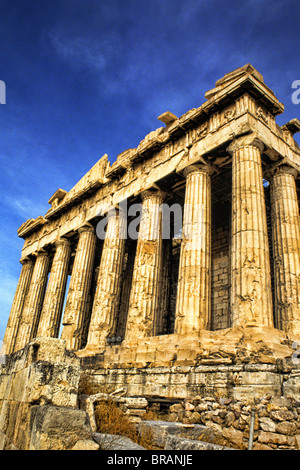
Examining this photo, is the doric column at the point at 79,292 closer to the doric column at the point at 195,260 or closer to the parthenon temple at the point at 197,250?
the parthenon temple at the point at 197,250

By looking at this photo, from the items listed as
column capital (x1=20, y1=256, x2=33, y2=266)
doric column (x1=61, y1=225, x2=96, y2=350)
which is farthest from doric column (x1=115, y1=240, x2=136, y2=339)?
column capital (x1=20, y1=256, x2=33, y2=266)

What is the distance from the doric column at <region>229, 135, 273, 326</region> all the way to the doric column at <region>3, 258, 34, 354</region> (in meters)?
17.0

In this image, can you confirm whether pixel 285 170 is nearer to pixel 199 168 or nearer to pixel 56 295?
pixel 199 168

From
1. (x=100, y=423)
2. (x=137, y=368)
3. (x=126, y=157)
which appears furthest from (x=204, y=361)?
(x=126, y=157)

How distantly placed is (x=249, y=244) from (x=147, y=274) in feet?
14.6

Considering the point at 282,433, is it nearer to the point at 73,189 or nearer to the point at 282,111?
the point at 282,111

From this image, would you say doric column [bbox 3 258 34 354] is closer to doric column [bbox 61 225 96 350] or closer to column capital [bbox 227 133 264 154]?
doric column [bbox 61 225 96 350]

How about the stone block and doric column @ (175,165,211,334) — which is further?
doric column @ (175,165,211,334)

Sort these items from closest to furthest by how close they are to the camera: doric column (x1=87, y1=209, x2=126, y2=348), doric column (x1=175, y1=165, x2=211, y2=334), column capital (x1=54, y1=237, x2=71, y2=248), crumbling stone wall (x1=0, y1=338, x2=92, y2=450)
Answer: crumbling stone wall (x1=0, y1=338, x2=92, y2=450) < doric column (x1=175, y1=165, x2=211, y2=334) < doric column (x1=87, y1=209, x2=126, y2=348) < column capital (x1=54, y1=237, x2=71, y2=248)

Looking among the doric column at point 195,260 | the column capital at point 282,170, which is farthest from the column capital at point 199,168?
the column capital at point 282,170

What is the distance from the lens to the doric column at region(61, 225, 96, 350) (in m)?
16.3

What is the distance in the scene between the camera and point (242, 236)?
10180 millimetres

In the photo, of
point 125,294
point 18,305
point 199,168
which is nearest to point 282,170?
point 199,168

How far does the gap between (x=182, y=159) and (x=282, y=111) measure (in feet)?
12.1
